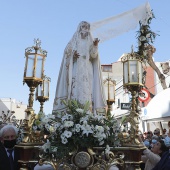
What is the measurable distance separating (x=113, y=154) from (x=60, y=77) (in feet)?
11.9

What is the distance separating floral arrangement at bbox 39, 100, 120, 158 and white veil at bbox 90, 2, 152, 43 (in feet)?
12.5

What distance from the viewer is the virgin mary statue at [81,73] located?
674cm

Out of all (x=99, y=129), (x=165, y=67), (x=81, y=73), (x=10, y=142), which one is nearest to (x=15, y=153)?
(x=10, y=142)

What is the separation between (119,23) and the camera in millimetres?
7488

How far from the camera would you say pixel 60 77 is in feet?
23.5

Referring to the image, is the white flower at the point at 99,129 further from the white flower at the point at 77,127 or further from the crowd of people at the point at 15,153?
the crowd of people at the point at 15,153

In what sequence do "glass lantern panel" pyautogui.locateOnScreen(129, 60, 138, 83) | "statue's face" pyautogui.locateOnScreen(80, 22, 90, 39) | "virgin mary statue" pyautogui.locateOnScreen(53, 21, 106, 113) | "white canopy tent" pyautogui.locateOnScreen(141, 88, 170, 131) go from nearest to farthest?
"glass lantern panel" pyautogui.locateOnScreen(129, 60, 138, 83), "virgin mary statue" pyautogui.locateOnScreen(53, 21, 106, 113), "statue's face" pyautogui.locateOnScreen(80, 22, 90, 39), "white canopy tent" pyautogui.locateOnScreen(141, 88, 170, 131)

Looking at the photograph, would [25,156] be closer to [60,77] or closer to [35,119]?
[35,119]

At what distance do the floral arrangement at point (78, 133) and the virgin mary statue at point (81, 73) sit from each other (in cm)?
257

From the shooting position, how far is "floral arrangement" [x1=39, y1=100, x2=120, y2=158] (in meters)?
3.70

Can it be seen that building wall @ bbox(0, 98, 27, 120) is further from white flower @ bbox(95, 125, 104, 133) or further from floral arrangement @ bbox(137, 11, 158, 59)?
white flower @ bbox(95, 125, 104, 133)

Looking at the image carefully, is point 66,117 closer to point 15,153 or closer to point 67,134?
point 67,134

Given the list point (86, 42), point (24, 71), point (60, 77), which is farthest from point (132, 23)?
point (24, 71)

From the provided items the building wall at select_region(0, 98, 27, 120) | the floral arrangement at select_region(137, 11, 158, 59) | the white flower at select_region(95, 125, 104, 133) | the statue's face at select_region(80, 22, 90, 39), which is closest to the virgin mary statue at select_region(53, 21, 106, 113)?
the statue's face at select_region(80, 22, 90, 39)
